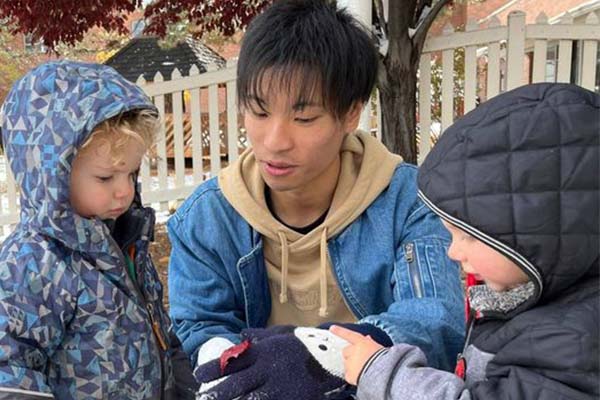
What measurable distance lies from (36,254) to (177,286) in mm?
428

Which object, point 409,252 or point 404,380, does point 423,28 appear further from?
point 404,380

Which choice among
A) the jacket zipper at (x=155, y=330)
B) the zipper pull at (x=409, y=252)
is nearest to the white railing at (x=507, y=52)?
the zipper pull at (x=409, y=252)

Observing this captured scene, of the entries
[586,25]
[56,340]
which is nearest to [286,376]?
[56,340]

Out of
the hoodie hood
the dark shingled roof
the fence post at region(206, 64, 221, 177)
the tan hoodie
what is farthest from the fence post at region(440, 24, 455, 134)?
the dark shingled roof

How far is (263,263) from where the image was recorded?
6.17 ft

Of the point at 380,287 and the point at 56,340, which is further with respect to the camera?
the point at 380,287

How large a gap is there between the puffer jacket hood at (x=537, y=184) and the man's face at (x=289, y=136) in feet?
1.80

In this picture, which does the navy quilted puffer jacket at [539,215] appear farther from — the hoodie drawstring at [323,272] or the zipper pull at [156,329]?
the zipper pull at [156,329]

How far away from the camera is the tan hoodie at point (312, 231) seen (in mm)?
1828

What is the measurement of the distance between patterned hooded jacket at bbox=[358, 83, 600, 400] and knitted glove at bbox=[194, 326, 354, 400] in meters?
0.16

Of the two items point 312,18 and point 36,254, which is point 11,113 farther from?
point 312,18

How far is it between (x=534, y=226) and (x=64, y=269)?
1032 mm

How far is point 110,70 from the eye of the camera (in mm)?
1809

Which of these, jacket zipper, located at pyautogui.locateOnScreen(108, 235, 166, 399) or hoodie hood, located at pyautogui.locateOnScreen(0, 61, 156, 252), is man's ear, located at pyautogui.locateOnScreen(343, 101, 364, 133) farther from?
jacket zipper, located at pyautogui.locateOnScreen(108, 235, 166, 399)
